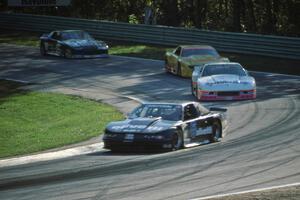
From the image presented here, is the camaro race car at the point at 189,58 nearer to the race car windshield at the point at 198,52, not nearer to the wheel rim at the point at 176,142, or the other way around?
the race car windshield at the point at 198,52

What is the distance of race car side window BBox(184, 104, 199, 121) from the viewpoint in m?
17.4

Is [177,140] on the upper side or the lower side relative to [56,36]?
lower

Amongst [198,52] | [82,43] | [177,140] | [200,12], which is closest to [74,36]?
[82,43]

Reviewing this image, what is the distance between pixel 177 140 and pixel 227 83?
8.81 metres

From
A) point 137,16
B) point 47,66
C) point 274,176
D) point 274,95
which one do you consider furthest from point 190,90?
point 137,16

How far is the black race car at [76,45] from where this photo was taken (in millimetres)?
36156

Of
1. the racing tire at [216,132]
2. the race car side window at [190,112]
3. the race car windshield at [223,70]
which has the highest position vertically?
the race car side window at [190,112]

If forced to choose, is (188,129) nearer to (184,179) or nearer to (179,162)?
(179,162)

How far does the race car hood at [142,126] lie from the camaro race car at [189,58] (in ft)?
42.2

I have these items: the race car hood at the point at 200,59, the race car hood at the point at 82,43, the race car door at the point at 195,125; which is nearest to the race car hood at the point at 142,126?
the race car door at the point at 195,125

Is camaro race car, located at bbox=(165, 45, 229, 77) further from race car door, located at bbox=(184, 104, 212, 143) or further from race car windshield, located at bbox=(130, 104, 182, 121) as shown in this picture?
race car windshield, located at bbox=(130, 104, 182, 121)

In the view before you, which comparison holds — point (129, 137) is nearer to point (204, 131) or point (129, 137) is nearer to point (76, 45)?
point (204, 131)

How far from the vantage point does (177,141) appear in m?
16.6

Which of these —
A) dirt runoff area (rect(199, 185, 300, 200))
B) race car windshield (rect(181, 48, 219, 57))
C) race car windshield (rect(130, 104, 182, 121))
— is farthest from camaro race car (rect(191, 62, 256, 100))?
dirt runoff area (rect(199, 185, 300, 200))
